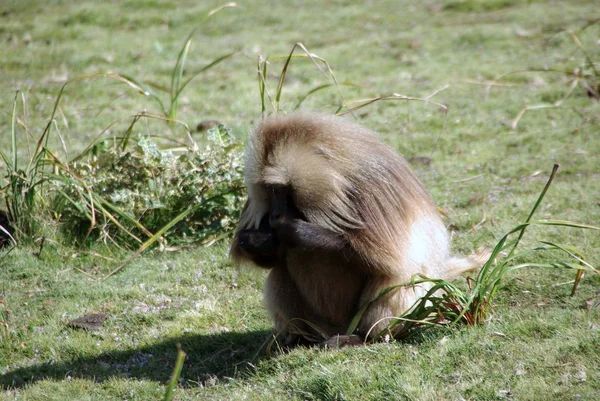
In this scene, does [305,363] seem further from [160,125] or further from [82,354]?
[160,125]

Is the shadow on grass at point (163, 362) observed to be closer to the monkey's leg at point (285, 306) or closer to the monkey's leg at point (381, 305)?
the monkey's leg at point (285, 306)

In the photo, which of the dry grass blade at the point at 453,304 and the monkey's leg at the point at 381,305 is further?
the monkey's leg at the point at 381,305

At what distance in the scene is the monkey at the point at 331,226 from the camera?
4.68 metres

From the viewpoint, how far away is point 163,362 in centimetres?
523

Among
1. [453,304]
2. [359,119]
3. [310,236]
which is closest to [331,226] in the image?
[310,236]

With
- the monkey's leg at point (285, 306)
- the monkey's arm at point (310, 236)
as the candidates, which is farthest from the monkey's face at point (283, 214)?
the monkey's leg at point (285, 306)

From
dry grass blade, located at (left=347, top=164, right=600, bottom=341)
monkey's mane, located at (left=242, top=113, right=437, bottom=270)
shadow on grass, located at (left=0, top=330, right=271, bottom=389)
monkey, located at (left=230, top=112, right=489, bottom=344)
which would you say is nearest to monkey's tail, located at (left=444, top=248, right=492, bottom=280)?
monkey, located at (left=230, top=112, right=489, bottom=344)

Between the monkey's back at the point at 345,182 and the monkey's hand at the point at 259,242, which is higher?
the monkey's back at the point at 345,182

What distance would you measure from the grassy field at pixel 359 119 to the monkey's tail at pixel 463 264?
0.94 ft

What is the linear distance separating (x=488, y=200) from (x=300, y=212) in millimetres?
3130

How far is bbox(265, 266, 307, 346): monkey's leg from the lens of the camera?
5.12m

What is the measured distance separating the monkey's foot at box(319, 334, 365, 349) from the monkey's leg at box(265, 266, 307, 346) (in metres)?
0.33

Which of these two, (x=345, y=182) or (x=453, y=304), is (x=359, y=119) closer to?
(x=345, y=182)

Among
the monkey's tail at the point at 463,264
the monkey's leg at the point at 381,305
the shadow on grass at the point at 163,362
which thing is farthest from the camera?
the monkey's tail at the point at 463,264
